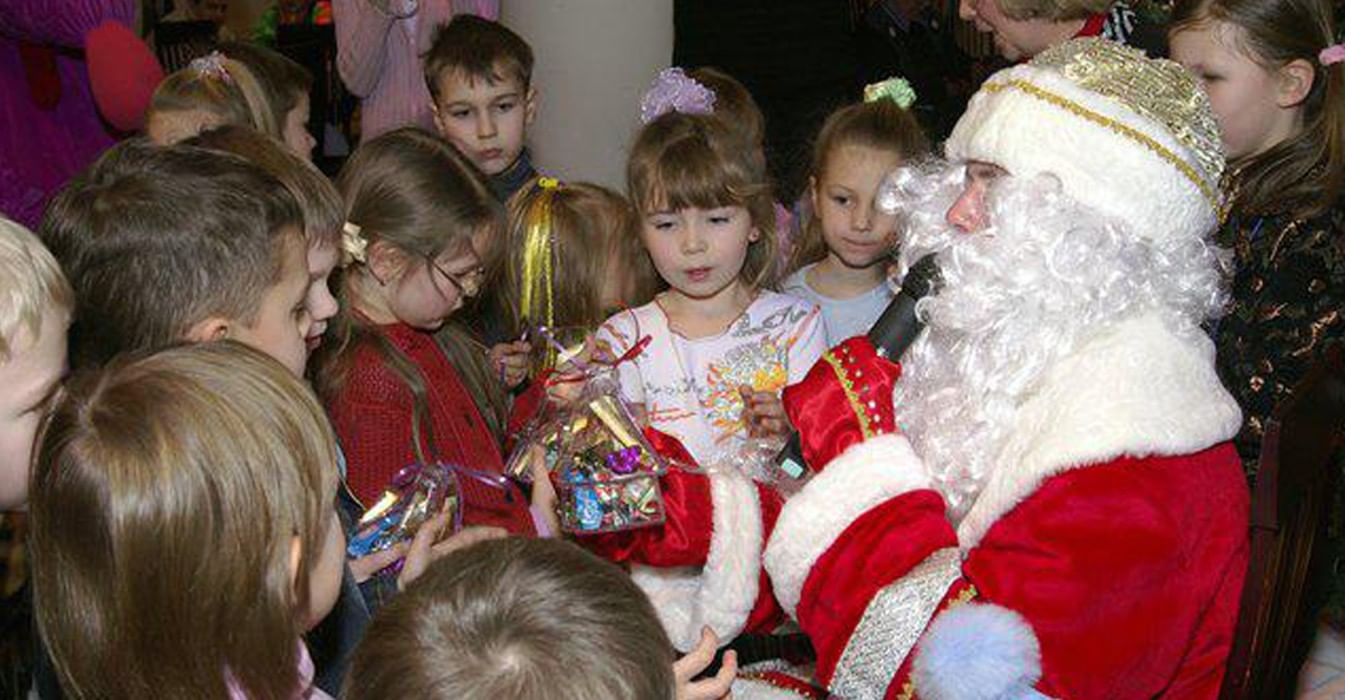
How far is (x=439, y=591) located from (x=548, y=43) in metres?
3.99

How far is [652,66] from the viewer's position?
5.20 metres

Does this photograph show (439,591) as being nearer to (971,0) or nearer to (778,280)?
(778,280)

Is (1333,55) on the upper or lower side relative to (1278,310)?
upper

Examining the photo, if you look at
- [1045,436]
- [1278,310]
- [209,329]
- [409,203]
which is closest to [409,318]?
[409,203]

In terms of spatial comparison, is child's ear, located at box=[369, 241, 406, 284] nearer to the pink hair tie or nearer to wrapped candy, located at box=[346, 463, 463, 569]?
wrapped candy, located at box=[346, 463, 463, 569]

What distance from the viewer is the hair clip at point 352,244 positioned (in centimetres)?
269

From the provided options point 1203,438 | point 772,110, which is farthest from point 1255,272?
point 772,110

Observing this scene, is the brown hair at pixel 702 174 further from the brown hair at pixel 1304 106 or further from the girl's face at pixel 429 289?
the brown hair at pixel 1304 106

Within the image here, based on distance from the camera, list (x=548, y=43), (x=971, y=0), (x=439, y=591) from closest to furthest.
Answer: (x=439, y=591) < (x=971, y=0) < (x=548, y=43)

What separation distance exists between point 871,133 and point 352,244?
1.55 meters

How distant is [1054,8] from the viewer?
3.60 m

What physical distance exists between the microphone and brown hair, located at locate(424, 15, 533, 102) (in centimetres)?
232

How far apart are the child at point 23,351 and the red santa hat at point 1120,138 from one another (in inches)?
56.9

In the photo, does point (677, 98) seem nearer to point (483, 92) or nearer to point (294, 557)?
point (483, 92)
